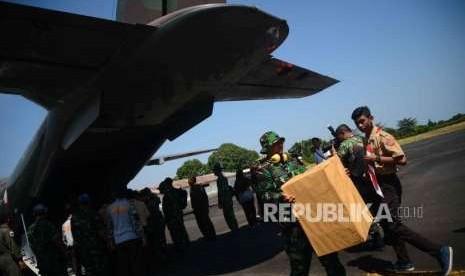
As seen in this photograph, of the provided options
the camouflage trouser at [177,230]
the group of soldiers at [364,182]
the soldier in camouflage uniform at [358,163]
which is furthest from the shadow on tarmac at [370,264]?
the camouflage trouser at [177,230]

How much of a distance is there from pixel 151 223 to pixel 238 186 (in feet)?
10.6

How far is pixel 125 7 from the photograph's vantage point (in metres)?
6.73

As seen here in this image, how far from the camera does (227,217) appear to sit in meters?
10.6

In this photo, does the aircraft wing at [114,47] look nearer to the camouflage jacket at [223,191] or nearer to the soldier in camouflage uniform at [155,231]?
the soldier in camouflage uniform at [155,231]

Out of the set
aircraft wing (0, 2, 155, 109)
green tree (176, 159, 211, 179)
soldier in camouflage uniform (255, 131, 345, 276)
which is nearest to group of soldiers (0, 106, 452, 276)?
soldier in camouflage uniform (255, 131, 345, 276)

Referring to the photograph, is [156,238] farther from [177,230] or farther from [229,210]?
[229,210]

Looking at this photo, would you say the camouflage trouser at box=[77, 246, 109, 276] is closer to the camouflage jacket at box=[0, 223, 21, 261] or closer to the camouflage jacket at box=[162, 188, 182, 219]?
the camouflage jacket at box=[0, 223, 21, 261]

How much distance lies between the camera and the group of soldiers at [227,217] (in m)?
4.10

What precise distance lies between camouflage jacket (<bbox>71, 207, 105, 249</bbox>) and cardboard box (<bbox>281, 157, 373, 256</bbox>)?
442cm

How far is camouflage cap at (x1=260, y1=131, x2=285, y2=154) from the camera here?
13.6 ft

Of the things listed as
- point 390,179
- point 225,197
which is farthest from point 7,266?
point 390,179

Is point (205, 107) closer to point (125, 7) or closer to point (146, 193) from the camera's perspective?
point (125, 7)

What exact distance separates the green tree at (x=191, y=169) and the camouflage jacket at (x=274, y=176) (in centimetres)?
8117

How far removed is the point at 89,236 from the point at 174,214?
284 cm
